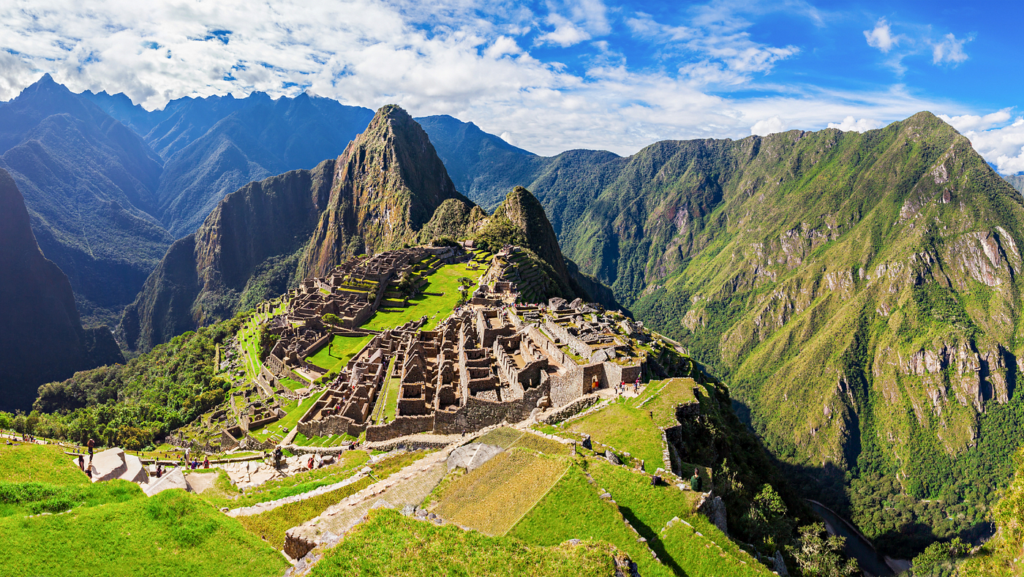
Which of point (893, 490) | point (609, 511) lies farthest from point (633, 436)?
point (893, 490)

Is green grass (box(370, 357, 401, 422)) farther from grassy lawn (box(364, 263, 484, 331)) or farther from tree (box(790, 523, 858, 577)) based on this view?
tree (box(790, 523, 858, 577))

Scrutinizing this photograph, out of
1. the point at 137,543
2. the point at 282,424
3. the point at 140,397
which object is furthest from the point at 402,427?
the point at 140,397

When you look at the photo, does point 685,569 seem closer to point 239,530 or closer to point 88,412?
point 239,530

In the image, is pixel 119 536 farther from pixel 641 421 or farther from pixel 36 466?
pixel 641 421

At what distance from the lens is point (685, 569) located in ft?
49.3

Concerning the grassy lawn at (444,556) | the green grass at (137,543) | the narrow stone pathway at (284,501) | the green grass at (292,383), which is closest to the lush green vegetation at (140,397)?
the green grass at (292,383)

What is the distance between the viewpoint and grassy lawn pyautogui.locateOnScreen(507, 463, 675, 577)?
1445 centimetres

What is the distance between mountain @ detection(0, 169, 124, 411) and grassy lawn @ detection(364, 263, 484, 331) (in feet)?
432

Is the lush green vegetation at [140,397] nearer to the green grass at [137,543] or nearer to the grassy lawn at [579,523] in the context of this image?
the green grass at [137,543]

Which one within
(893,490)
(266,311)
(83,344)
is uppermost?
(266,311)

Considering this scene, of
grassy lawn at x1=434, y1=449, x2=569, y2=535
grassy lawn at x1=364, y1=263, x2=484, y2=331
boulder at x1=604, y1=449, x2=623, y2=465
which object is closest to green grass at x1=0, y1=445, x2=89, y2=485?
grassy lawn at x1=434, y1=449, x2=569, y2=535

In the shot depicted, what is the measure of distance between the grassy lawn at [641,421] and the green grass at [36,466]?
68.3 ft

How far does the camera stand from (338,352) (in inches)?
2675

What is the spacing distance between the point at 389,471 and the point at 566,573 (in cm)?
1320
